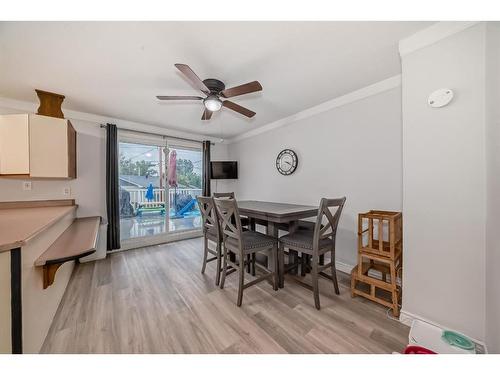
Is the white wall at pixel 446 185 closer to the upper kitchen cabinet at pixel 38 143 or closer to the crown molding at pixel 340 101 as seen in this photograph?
the crown molding at pixel 340 101

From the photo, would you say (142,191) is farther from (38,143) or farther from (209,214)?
(209,214)

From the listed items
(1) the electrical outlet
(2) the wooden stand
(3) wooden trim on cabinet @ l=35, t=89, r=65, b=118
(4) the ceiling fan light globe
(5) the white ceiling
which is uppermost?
(5) the white ceiling

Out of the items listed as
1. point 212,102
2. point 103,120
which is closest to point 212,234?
point 212,102

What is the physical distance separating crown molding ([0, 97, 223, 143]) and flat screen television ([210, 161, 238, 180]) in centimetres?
66

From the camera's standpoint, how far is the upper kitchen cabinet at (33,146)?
2029mm

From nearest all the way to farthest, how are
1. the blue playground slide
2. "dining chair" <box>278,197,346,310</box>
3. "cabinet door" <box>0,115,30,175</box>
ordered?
"dining chair" <box>278,197,346,310</box> → "cabinet door" <box>0,115,30,175</box> → the blue playground slide

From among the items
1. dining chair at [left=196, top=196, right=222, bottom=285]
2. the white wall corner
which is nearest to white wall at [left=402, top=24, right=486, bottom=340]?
the white wall corner

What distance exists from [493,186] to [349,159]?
54.0 inches

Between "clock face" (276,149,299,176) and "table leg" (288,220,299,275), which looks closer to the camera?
"table leg" (288,220,299,275)

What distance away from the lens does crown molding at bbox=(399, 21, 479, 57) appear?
1.25 meters

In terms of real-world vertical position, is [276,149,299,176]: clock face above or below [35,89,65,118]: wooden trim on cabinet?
below

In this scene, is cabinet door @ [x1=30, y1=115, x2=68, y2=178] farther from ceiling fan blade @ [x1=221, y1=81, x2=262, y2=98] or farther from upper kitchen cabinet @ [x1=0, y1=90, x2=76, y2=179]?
ceiling fan blade @ [x1=221, y1=81, x2=262, y2=98]

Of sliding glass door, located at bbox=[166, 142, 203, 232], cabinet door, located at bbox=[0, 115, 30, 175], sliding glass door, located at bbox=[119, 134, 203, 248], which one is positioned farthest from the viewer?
sliding glass door, located at bbox=[166, 142, 203, 232]
